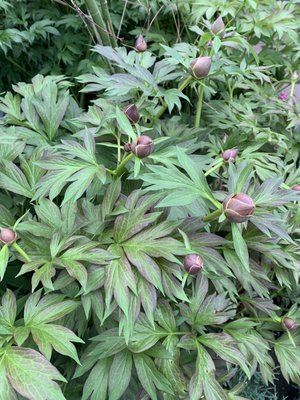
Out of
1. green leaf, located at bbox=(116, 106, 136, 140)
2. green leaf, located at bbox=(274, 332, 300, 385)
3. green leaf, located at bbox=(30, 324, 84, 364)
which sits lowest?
green leaf, located at bbox=(274, 332, 300, 385)

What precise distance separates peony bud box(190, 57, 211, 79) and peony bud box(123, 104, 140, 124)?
146 mm

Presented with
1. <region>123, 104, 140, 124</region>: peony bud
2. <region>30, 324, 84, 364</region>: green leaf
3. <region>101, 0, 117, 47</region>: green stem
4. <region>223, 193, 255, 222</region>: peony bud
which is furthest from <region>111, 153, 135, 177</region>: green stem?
<region>101, 0, 117, 47</region>: green stem

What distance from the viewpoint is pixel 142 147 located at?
85cm

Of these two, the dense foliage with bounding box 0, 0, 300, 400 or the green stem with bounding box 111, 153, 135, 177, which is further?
the green stem with bounding box 111, 153, 135, 177

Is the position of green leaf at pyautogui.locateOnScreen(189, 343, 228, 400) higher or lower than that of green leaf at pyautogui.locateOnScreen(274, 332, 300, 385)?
higher

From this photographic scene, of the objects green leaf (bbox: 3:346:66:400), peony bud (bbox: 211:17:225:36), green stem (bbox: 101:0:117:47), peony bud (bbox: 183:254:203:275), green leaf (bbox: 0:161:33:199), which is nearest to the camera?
green leaf (bbox: 3:346:66:400)

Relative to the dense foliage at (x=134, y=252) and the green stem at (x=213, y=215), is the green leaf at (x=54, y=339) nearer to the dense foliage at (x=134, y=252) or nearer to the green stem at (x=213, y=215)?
the dense foliage at (x=134, y=252)

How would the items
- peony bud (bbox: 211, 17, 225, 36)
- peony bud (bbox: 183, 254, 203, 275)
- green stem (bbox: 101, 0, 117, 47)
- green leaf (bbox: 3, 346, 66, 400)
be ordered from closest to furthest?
green leaf (bbox: 3, 346, 66, 400)
peony bud (bbox: 183, 254, 203, 275)
peony bud (bbox: 211, 17, 225, 36)
green stem (bbox: 101, 0, 117, 47)

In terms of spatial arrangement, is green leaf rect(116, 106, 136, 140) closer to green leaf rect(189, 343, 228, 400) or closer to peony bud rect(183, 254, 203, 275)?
peony bud rect(183, 254, 203, 275)

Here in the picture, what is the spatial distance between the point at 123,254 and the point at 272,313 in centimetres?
41

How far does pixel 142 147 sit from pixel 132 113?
0.56 ft

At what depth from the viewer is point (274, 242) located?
95 cm

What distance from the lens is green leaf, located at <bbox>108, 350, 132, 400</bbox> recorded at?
32.3 inches

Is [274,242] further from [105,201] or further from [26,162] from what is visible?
[26,162]
